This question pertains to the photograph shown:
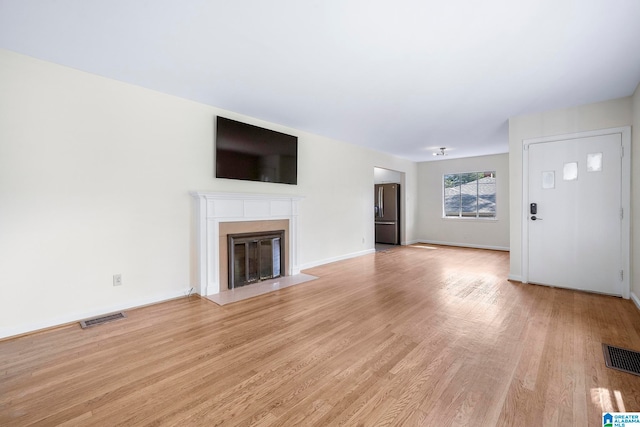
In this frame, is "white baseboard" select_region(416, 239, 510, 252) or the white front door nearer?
the white front door

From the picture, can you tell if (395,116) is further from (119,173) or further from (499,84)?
(119,173)

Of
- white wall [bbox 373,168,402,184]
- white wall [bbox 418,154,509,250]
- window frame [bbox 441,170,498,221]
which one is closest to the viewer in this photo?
white wall [bbox 418,154,509,250]

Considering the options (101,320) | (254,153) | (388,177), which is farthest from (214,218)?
(388,177)

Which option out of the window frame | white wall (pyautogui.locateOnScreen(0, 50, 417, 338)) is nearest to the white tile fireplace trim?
white wall (pyautogui.locateOnScreen(0, 50, 417, 338))

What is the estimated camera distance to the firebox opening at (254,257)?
13.4ft

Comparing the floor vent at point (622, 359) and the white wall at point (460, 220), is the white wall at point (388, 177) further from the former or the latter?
the floor vent at point (622, 359)

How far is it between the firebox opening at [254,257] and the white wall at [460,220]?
18.3 feet

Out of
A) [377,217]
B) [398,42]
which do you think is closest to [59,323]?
[398,42]

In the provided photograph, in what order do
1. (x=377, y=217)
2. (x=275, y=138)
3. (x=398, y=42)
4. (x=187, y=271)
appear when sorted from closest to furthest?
(x=398, y=42), (x=187, y=271), (x=275, y=138), (x=377, y=217)

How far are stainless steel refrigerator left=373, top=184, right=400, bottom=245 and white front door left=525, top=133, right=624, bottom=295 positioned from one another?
14.1ft

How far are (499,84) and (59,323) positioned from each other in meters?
5.26

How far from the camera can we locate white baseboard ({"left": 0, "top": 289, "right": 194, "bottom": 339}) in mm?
2597

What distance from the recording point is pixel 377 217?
28.9 feet

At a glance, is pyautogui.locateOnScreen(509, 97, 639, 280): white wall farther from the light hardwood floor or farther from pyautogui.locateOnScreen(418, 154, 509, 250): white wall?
pyautogui.locateOnScreen(418, 154, 509, 250): white wall
